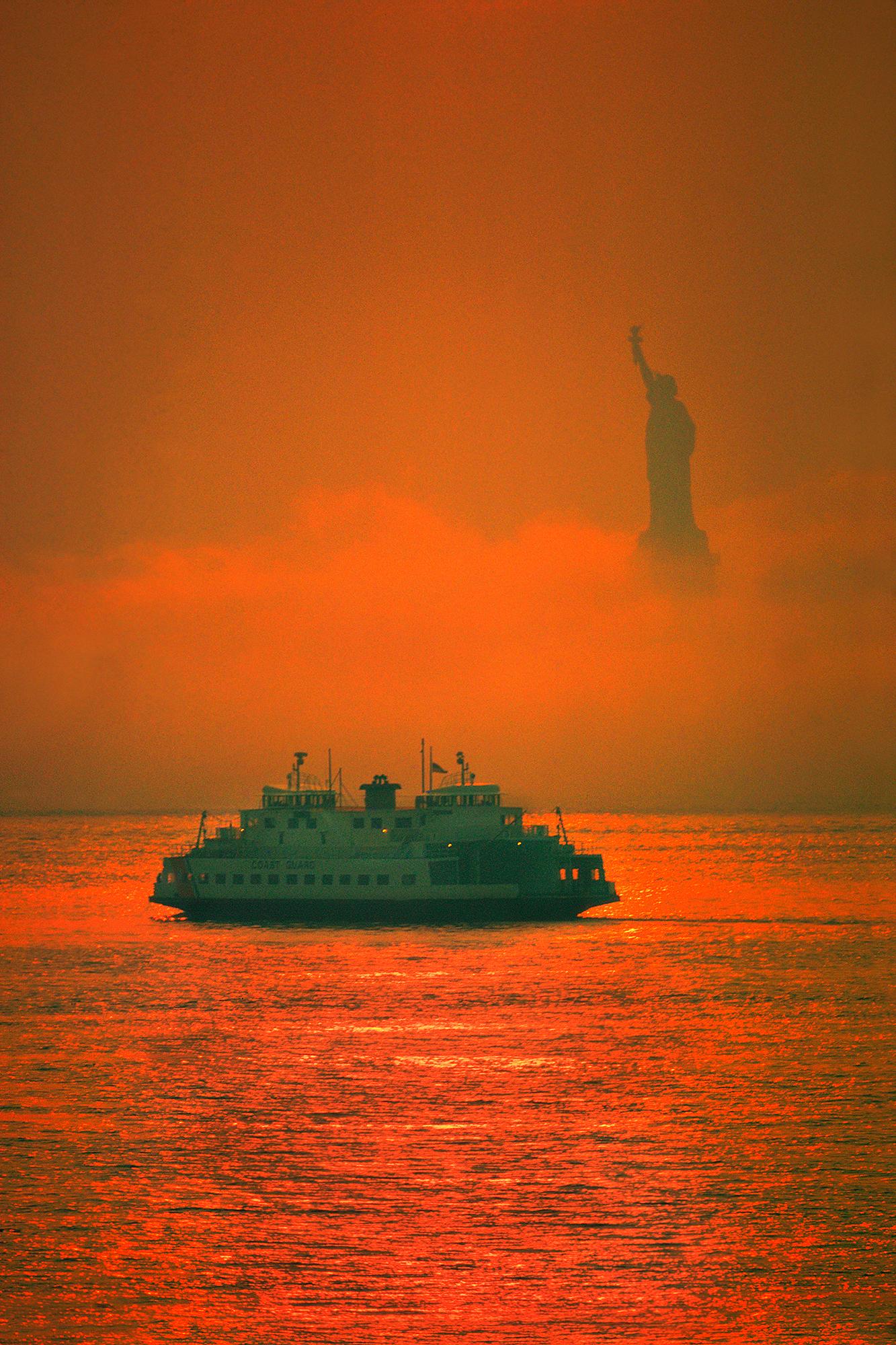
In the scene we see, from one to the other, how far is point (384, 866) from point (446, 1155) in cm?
4551

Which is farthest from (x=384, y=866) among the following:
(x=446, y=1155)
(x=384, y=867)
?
(x=446, y=1155)

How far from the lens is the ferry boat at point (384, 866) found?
7706cm

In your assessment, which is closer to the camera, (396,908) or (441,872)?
(441,872)

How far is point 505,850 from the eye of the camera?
7731 centimetres

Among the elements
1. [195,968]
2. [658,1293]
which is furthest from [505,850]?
[658,1293]

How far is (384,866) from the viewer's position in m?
78.1

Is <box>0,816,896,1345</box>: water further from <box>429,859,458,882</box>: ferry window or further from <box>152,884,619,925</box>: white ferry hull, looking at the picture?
<box>429,859,458,882</box>: ferry window

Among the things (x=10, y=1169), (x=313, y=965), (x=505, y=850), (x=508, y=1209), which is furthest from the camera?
(x=505, y=850)

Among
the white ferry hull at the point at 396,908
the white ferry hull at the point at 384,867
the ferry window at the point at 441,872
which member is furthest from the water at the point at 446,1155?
the white ferry hull at the point at 384,867

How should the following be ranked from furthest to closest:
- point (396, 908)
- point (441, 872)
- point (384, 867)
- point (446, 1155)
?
1. point (384, 867)
2. point (396, 908)
3. point (441, 872)
4. point (446, 1155)

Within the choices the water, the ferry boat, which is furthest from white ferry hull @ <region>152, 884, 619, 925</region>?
the water

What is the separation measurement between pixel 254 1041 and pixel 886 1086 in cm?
2030

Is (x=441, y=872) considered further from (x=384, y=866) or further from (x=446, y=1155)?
(x=446, y=1155)

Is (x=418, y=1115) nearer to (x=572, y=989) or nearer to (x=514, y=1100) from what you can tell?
(x=514, y=1100)
